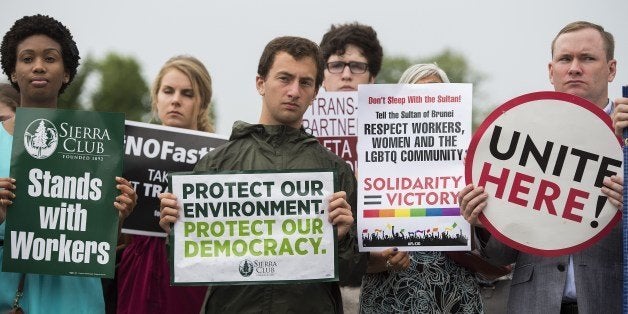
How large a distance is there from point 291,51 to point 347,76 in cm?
224

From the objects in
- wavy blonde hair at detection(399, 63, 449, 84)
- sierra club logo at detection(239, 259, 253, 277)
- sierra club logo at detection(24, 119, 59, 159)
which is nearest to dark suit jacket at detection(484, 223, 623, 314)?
wavy blonde hair at detection(399, 63, 449, 84)

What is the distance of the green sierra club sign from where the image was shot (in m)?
6.53

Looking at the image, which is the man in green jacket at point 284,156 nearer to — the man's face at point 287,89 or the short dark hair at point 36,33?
the man's face at point 287,89

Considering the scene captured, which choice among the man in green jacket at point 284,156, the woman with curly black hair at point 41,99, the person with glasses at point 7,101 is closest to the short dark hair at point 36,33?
the woman with curly black hair at point 41,99

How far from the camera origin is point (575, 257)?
6648mm

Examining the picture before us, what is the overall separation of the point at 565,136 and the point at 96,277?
9.39ft

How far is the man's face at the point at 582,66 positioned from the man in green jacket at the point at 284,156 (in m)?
1.47

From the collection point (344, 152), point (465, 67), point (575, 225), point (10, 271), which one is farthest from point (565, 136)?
point (465, 67)

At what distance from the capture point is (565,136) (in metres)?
6.63

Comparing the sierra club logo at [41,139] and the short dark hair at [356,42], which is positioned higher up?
the short dark hair at [356,42]

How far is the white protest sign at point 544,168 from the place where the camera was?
6.55 meters

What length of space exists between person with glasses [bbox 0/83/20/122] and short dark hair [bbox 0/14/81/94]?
1.40 meters

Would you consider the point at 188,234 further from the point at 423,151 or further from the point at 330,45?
the point at 330,45

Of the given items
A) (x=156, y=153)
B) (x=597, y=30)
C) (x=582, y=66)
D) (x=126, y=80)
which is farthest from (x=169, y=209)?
(x=126, y=80)
